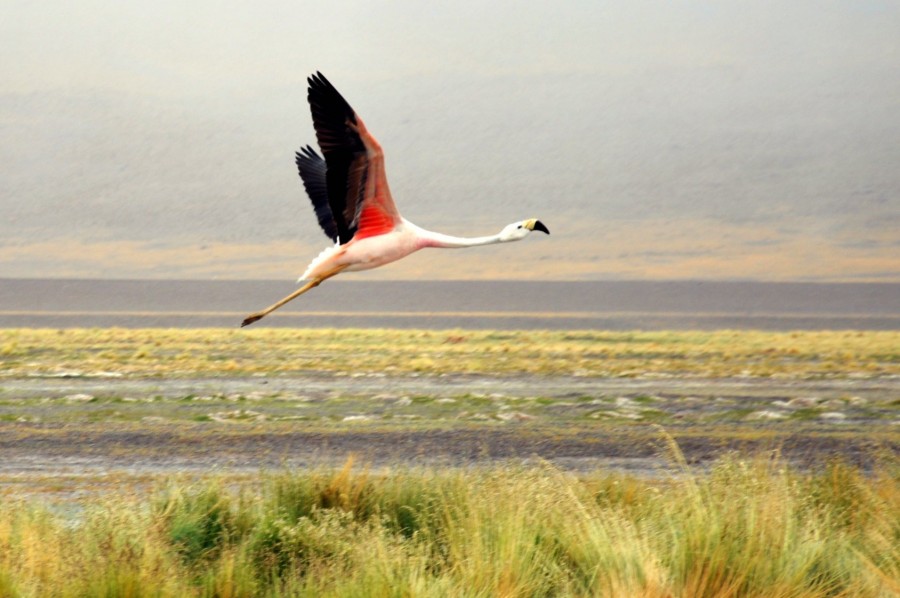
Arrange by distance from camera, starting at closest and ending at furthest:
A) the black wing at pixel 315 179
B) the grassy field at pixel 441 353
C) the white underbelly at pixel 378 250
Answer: the white underbelly at pixel 378 250
the black wing at pixel 315 179
the grassy field at pixel 441 353

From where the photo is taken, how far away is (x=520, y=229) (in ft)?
32.4

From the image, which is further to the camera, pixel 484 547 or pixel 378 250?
pixel 378 250

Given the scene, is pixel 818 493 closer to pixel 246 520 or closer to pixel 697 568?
pixel 697 568

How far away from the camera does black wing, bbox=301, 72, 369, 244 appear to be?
430 inches

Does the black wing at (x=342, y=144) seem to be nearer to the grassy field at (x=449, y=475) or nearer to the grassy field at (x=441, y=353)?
the grassy field at (x=449, y=475)

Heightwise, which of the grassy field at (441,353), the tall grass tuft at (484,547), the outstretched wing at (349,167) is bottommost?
the grassy field at (441,353)

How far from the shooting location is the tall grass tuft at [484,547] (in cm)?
905

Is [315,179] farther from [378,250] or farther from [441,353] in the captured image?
[441,353]

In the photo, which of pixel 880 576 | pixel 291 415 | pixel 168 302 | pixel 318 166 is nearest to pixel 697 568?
A: pixel 880 576

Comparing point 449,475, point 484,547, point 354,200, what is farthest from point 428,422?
point 484,547

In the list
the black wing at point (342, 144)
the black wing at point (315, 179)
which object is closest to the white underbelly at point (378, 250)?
the black wing at point (342, 144)

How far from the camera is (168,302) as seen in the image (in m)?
155

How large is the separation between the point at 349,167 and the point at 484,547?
10.7 ft

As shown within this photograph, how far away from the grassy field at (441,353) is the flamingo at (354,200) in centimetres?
2621
